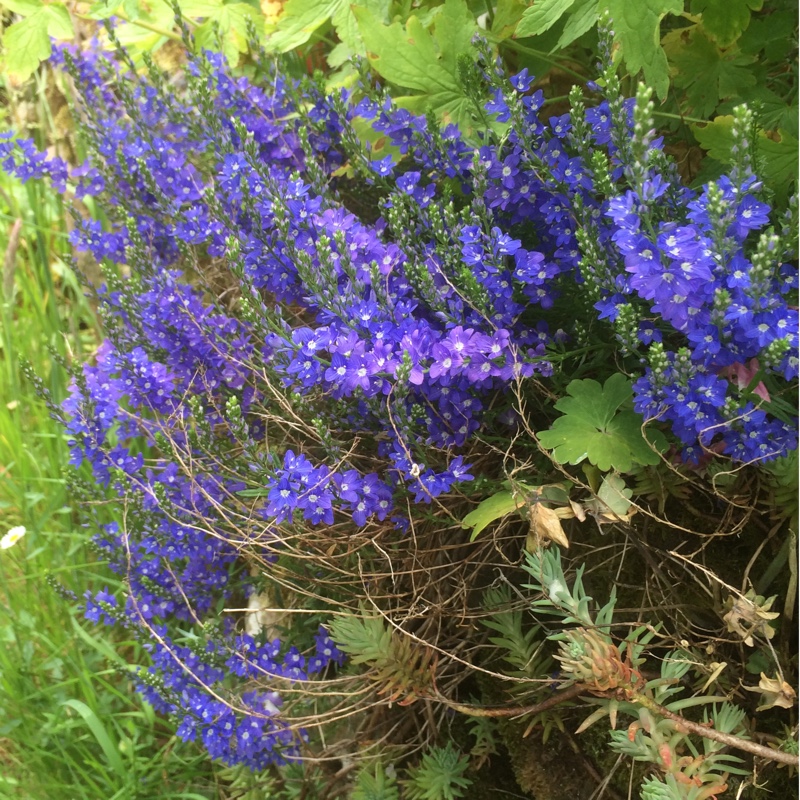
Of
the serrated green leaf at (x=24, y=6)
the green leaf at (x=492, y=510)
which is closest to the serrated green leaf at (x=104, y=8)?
the serrated green leaf at (x=24, y=6)

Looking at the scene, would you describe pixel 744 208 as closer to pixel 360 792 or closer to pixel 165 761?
pixel 360 792

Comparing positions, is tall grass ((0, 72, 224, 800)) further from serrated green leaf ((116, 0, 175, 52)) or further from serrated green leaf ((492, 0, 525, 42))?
serrated green leaf ((492, 0, 525, 42))

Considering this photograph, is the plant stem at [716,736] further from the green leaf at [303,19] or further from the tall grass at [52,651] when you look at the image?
the green leaf at [303,19]

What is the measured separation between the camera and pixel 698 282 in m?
1.43

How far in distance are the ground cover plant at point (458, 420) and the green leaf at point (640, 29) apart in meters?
0.09

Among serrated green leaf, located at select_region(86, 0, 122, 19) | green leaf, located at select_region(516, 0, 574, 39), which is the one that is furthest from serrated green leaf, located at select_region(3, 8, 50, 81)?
green leaf, located at select_region(516, 0, 574, 39)

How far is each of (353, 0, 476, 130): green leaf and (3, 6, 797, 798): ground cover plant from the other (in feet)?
0.21

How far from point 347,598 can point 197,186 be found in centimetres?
129

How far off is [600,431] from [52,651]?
2.13 meters

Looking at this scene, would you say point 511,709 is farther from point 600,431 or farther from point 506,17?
point 506,17

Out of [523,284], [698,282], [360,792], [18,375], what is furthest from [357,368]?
[18,375]

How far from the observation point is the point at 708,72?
199 centimetres

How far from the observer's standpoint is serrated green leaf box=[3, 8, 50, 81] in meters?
2.30

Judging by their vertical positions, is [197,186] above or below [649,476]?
above
